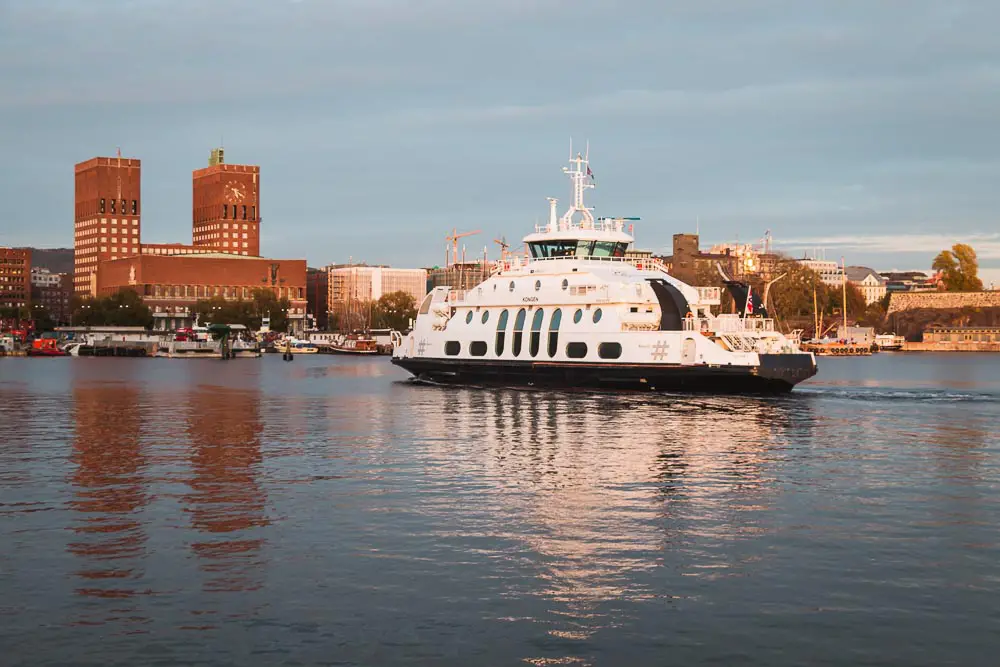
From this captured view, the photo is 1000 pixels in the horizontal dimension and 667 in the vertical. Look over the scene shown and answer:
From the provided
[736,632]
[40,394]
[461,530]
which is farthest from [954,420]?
[40,394]

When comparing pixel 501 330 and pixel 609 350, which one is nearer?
pixel 609 350

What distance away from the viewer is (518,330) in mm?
67250

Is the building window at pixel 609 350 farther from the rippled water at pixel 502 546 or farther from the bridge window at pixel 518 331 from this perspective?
the rippled water at pixel 502 546

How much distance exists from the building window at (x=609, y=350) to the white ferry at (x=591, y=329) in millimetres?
59

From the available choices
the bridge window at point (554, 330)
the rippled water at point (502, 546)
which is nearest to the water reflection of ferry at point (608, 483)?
the rippled water at point (502, 546)

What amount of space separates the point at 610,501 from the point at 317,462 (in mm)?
11229

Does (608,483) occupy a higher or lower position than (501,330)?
lower

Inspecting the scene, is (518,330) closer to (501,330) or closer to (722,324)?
(501,330)

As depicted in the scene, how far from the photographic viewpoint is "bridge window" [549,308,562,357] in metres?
64.8

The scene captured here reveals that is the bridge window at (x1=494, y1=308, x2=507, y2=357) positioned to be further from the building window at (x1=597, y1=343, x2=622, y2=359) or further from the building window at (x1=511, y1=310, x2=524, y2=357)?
the building window at (x1=597, y1=343, x2=622, y2=359)

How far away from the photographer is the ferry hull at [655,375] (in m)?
58.2

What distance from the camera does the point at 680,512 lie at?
26375mm

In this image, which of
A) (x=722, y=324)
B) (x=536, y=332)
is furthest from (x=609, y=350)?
(x=722, y=324)

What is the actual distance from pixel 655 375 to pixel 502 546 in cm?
3802
